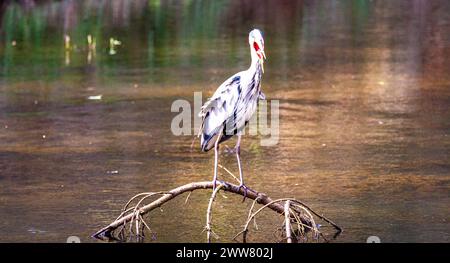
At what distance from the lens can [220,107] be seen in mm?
9867

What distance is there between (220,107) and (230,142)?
429 centimetres

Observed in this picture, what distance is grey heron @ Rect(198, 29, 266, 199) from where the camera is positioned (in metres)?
9.67

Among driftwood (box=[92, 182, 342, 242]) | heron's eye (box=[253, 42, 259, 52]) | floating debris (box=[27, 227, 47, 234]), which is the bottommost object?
floating debris (box=[27, 227, 47, 234])

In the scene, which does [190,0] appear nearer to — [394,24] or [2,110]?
[394,24]

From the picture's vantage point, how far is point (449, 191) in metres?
11.3

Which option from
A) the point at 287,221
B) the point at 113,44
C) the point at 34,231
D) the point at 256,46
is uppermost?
the point at 256,46

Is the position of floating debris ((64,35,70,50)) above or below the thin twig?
above

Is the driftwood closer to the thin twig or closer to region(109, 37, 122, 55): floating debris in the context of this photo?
the thin twig

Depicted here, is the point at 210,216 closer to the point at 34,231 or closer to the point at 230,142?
the point at 34,231

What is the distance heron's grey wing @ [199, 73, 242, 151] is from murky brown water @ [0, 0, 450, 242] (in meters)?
0.79

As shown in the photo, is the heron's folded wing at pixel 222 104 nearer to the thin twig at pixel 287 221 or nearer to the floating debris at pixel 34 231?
the thin twig at pixel 287 221

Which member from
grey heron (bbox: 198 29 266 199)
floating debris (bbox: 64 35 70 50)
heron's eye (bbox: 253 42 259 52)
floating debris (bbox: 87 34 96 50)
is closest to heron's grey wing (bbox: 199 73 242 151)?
grey heron (bbox: 198 29 266 199)

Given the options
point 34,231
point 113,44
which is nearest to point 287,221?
point 34,231

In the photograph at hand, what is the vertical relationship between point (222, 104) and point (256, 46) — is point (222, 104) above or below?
below
